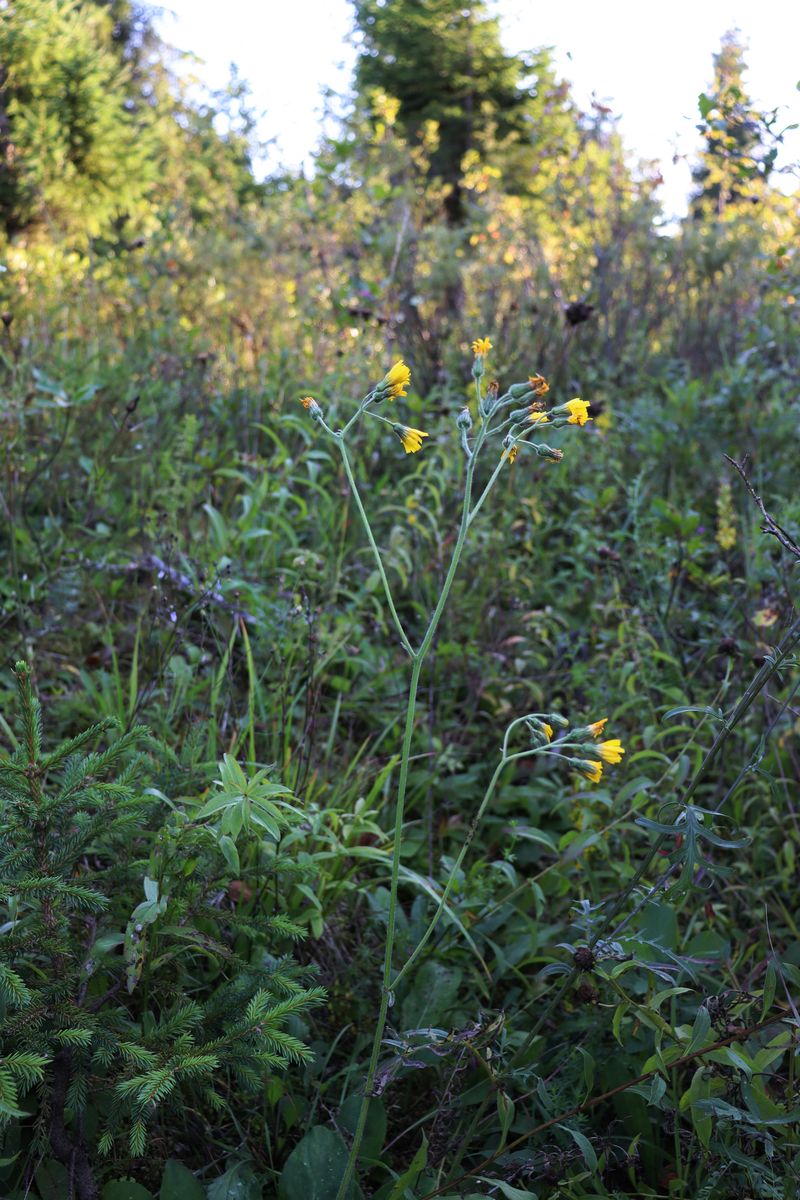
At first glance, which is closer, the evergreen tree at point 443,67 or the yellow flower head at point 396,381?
the yellow flower head at point 396,381

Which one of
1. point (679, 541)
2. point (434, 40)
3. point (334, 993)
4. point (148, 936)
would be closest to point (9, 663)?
point (148, 936)

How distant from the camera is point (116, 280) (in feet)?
17.5

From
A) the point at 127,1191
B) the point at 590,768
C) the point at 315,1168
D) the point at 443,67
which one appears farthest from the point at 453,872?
the point at 443,67

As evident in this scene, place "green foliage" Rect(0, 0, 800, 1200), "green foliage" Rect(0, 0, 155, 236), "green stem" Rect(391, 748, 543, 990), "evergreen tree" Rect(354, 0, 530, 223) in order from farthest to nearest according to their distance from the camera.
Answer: "evergreen tree" Rect(354, 0, 530, 223)
"green foliage" Rect(0, 0, 155, 236)
"green foliage" Rect(0, 0, 800, 1200)
"green stem" Rect(391, 748, 543, 990)

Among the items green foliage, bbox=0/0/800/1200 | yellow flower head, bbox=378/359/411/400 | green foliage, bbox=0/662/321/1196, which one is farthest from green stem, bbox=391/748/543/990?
A: yellow flower head, bbox=378/359/411/400

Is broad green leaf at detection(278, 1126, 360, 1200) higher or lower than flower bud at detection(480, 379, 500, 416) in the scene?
lower

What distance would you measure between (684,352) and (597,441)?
1605 millimetres

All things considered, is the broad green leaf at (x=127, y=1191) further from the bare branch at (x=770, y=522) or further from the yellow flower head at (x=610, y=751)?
the bare branch at (x=770, y=522)

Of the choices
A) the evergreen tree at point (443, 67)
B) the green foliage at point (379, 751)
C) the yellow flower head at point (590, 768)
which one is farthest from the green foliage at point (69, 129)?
the evergreen tree at point (443, 67)

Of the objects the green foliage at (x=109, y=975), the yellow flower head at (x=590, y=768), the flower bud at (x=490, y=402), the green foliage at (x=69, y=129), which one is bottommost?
the green foliage at (x=109, y=975)

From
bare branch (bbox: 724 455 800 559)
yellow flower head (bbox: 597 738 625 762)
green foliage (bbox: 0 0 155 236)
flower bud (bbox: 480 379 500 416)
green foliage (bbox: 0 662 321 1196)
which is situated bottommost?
green foliage (bbox: 0 662 321 1196)

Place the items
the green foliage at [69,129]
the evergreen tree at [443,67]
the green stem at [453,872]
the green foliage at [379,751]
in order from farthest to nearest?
1. the evergreen tree at [443,67]
2. the green foliage at [69,129]
3. the green foliage at [379,751]
4. the green stem at [453,872]

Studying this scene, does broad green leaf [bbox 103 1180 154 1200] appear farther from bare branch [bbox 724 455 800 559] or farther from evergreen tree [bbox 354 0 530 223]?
evergreen tree [bbox 354 0 530 223]

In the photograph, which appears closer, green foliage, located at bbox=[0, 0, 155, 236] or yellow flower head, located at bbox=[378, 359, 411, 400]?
yellow flower head, located at bbox=[378, 359, 411, 400]
